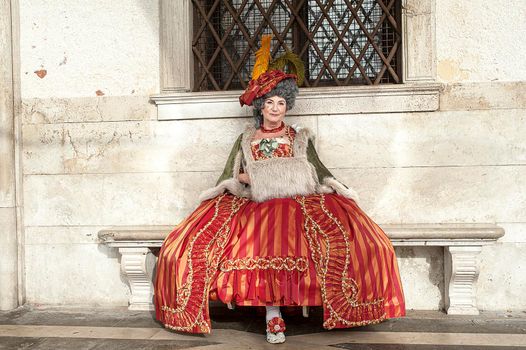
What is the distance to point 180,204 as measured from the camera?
5.07m

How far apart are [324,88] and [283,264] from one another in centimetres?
173

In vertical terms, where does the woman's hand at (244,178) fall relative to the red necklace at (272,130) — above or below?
below

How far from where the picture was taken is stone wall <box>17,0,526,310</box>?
186 inches

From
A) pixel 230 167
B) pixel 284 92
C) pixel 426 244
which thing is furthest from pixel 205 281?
pixel 426 244

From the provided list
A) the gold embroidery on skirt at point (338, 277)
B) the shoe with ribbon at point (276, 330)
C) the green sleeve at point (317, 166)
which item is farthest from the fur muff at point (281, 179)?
the shoe with ribbon at point (276, 330)

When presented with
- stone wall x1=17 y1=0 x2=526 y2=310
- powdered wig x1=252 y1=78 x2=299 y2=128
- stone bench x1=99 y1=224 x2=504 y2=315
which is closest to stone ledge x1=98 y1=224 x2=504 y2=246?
stone bench x1=99 y1=224 x2=504 y2=315

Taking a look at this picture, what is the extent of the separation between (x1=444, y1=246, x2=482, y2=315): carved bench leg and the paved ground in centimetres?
11

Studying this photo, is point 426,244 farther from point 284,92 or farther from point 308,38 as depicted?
point 308,38

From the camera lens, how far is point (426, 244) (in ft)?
14.6

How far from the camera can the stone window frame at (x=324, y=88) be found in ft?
15.6

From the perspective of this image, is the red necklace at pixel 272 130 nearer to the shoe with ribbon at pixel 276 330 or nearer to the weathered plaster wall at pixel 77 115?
the weathered plaster wall at pixel 77 115

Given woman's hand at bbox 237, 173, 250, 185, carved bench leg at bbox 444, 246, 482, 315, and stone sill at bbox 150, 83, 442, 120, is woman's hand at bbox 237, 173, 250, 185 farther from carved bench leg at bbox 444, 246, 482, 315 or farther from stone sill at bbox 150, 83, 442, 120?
carved bench leg at bbox 444, 246, 482, 315

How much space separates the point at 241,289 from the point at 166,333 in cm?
78

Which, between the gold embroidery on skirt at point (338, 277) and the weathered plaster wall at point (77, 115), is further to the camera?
the weathered plaster wall at point (77, 115)
